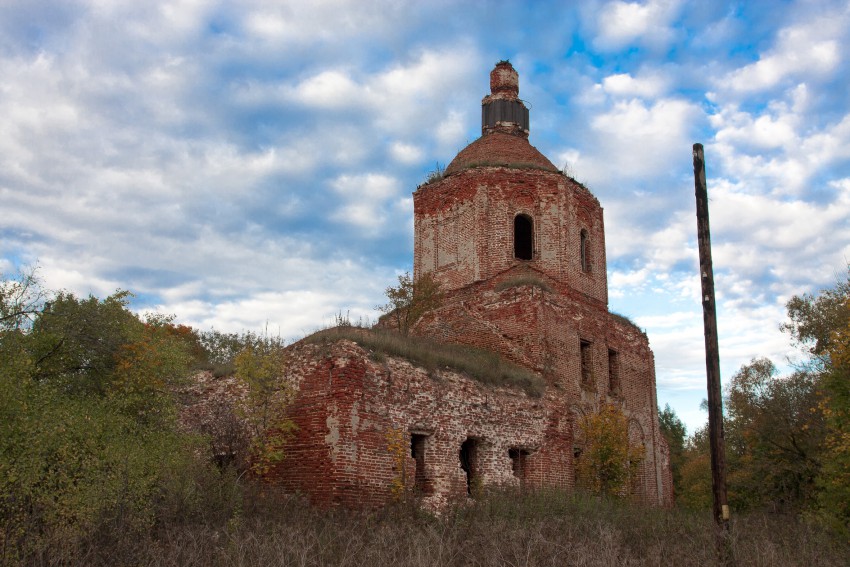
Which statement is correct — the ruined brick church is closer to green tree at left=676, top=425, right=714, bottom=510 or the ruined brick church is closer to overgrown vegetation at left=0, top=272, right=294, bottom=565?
overgrown vegetation at left=0, top=272, right=294, bottom=565

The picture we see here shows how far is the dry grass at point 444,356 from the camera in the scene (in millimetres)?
13852

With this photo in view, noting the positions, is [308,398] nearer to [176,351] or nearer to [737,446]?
[176,351]

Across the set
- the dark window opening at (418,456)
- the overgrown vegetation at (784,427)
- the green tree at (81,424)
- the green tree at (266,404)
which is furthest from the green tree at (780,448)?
the green tree at (81,424)

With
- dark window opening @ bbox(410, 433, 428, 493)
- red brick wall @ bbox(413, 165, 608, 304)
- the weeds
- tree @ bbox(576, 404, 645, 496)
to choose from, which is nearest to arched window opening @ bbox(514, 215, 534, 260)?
red brick wall @ bbox(413, 165, 608, 304)

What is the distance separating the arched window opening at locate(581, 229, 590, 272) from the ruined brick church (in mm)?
70

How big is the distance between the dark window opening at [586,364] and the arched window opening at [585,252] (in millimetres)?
2678

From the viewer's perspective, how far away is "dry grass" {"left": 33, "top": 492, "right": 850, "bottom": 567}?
7.52m

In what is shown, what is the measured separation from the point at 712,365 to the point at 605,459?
8.40m

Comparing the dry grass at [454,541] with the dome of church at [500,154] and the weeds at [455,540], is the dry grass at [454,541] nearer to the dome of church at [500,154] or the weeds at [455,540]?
the weeds at [455,540]

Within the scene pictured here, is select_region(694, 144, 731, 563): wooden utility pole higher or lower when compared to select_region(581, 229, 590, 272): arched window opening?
lower

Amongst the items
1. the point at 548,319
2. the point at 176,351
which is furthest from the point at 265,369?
the point at 548,319

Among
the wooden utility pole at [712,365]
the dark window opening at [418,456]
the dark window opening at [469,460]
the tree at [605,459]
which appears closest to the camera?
the wooden utility pole at [712,365]

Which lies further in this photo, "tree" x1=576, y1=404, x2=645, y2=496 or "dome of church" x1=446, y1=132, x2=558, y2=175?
"dome of church" x1=446, y1=132, x2=558, y2=175

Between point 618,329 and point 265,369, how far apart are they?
1229cm
